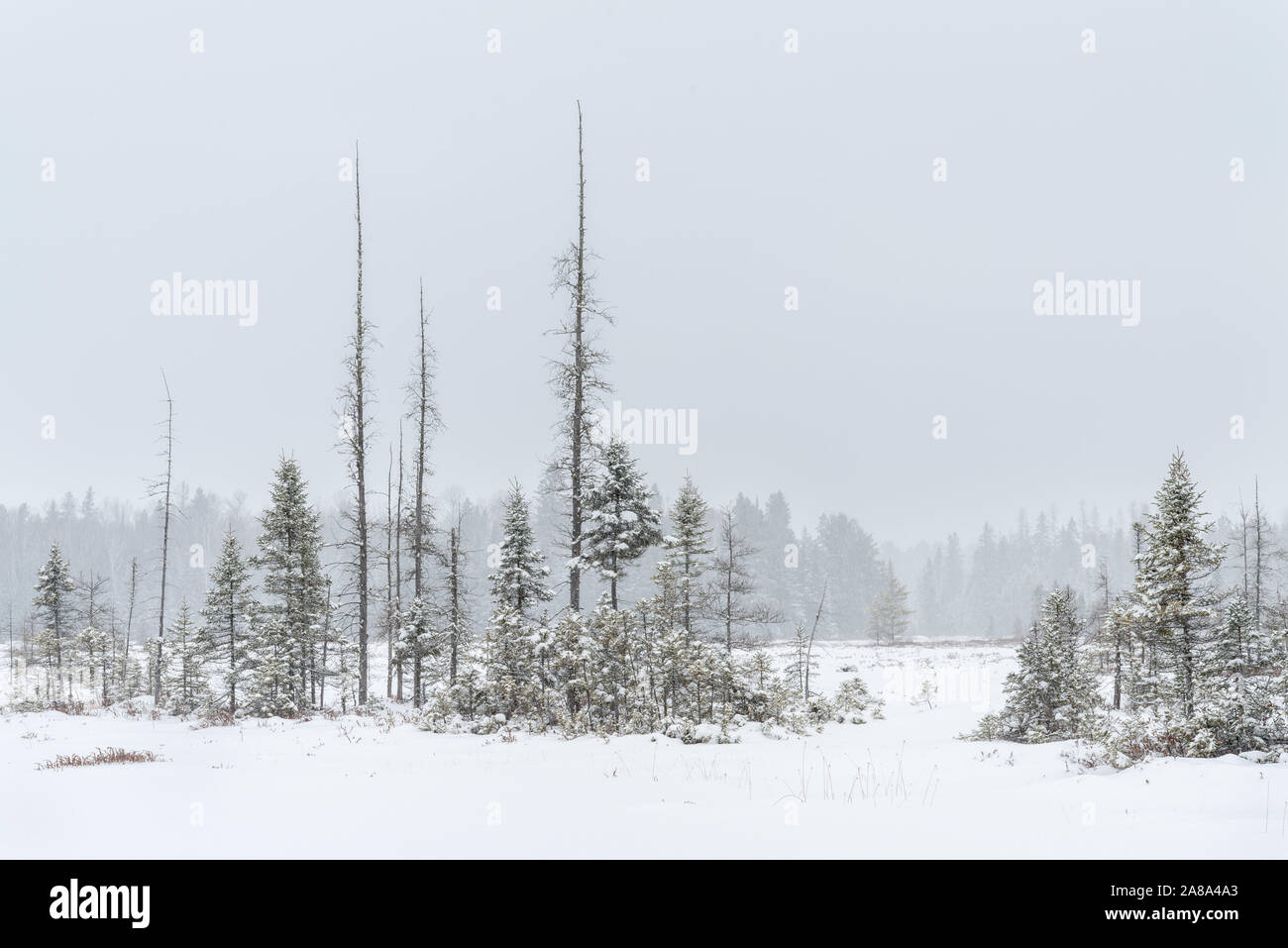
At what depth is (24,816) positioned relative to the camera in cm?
592

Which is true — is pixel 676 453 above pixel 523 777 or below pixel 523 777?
above

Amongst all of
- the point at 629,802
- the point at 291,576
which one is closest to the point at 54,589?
the point at 291,576

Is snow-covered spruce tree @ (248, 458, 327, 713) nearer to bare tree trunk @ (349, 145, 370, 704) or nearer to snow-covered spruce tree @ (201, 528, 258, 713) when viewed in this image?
snow-covered spruce tree @ (201, 528, 258, 713)

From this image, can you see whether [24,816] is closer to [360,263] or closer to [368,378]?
[368,378]

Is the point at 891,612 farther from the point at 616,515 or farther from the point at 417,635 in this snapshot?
the point at 417,635

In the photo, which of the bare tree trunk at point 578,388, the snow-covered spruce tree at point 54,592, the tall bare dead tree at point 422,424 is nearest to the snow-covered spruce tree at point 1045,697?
the bare tree trunk at point 578,388

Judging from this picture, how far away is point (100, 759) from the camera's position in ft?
31.7

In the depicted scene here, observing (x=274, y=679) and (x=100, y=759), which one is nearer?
(x=100, y=759)

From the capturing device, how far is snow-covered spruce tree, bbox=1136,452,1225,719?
11500 millimetres

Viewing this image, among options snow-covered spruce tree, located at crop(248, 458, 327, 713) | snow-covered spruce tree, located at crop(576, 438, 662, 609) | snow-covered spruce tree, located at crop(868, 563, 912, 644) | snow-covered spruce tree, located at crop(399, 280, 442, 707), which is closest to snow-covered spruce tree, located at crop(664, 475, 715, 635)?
snow-covered spruce tree, located at crop(576, 438, 662, 609)

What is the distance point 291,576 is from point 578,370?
37.2 feet

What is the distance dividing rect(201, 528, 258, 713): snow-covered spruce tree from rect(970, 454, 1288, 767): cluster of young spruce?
862 inches

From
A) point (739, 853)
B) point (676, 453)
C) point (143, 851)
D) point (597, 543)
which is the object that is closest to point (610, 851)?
point (739, 853)
